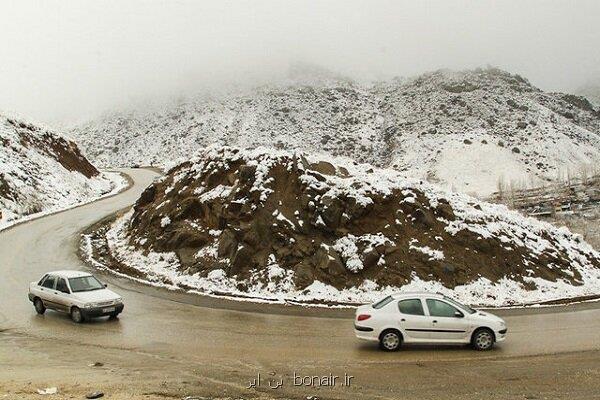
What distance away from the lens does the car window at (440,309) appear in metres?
14.2

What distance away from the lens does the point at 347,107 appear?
97.8 metres

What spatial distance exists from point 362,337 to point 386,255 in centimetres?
893

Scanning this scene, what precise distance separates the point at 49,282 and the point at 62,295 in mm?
1048

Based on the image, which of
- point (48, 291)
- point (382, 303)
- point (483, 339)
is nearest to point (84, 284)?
point (48, 291)

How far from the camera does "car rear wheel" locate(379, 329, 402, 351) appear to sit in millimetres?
14102

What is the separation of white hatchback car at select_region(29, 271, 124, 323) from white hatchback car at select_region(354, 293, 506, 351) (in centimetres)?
841

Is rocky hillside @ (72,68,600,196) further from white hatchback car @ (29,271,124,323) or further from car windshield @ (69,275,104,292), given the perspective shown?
white hatchback car @ (29,271,124,323)

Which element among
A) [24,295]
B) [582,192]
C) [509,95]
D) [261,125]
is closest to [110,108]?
[261,125]

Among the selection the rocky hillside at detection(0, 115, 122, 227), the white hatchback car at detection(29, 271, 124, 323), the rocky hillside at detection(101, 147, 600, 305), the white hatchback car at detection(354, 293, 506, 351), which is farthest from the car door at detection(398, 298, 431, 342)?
the rocky hillside at detection(0, 115, 122, 227)

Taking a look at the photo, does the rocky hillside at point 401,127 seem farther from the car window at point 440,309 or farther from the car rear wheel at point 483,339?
the car window at point 440,309

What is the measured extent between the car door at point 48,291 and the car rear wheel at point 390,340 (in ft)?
36.3

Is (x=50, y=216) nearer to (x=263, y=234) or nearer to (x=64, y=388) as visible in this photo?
(x=263, y=234)

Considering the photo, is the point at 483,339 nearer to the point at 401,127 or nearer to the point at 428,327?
the point at 428,327

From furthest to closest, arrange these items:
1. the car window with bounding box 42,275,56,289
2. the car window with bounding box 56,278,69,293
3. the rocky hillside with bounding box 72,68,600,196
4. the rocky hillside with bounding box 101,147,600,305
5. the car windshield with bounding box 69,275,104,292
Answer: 1. the rocky hillside with bounding box 72,68,600,196
2. the rocky hillside with bounding box 101,147,600,305
3. the car window with bounding box 42,275,56,289
4. the car windshield with bounding box 69,275,104,292
5. the car window with bounding box 56,278,69,293
